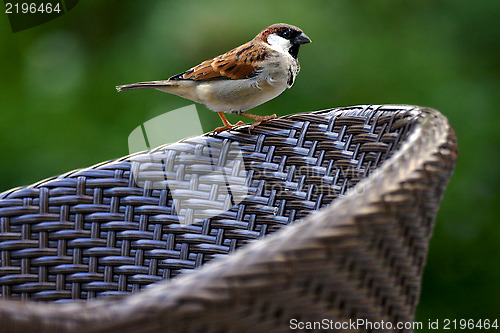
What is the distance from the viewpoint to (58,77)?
2773mm

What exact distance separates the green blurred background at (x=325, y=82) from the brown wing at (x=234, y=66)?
0.93m

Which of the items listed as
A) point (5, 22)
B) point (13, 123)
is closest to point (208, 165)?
point (13, 123)

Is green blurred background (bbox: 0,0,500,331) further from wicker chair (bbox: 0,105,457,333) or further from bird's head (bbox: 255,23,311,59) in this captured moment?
wicker chair (bbox: 0,105,457,333)

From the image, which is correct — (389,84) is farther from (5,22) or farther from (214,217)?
(5,22)

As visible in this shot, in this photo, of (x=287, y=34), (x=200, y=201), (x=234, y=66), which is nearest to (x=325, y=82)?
(x=287, y=34)

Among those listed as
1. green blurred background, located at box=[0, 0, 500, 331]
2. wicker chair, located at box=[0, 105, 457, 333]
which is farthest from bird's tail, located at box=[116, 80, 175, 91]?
green blurred background, located at box=[0, 0, 500, 331]

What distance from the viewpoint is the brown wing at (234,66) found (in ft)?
5.02

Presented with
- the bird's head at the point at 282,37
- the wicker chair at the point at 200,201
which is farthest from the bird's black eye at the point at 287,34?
→ the wicker chair at the point at 200,201

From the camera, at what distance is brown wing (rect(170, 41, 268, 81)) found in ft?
5.02

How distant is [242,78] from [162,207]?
1.74 ft

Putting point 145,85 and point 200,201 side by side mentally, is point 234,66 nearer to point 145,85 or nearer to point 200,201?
point 145,85

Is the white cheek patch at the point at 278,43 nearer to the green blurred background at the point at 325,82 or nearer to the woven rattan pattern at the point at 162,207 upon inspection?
the woven rattan pattern at the point at 162,207

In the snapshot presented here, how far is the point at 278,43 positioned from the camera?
1.64 meters

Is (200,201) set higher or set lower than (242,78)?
lower
